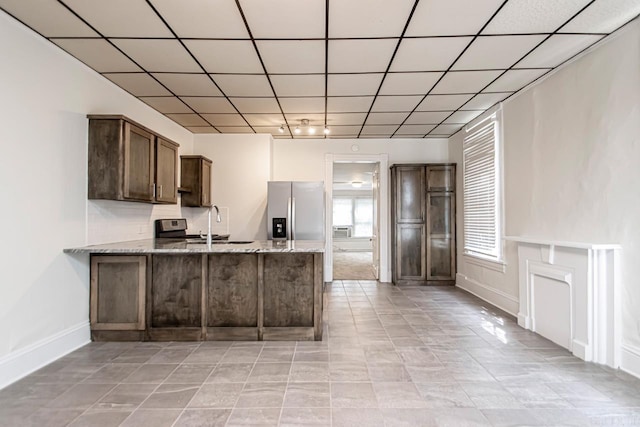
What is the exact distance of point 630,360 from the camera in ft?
7.85

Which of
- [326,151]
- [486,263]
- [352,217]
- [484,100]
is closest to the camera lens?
[484,100]

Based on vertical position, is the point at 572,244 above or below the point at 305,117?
below

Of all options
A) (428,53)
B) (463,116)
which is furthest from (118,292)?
(463,116)

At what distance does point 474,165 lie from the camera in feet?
16.0

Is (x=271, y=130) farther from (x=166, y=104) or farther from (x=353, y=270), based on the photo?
(x=353, y=270)

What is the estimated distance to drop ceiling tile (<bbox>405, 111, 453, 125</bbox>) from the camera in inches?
177

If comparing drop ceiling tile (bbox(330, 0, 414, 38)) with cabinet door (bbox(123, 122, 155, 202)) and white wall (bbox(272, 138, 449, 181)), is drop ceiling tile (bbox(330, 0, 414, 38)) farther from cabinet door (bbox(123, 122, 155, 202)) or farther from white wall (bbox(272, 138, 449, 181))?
white wall (bbox(272, 138, 449, 181))

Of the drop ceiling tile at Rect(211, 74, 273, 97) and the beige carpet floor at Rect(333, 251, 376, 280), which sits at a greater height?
the drop ceiling tile at Rect(211, 74, 273, 97)

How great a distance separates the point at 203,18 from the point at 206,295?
2.36 metres

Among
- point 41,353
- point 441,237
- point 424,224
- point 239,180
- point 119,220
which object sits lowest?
point 41,353

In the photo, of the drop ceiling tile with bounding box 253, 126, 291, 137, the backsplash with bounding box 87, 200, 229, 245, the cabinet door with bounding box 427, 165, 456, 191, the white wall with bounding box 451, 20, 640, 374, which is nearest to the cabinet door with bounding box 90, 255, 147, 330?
the backsplash with bounding box 87, 200, 229, 245

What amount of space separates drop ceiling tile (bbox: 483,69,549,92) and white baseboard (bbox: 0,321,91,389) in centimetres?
484

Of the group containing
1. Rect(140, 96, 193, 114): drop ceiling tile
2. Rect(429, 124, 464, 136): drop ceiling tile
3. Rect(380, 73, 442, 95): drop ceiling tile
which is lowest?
Rect(140, 96, 193, 114): drop ceiling tile

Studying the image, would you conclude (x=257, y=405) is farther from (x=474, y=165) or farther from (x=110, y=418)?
(x=474, y=165)
